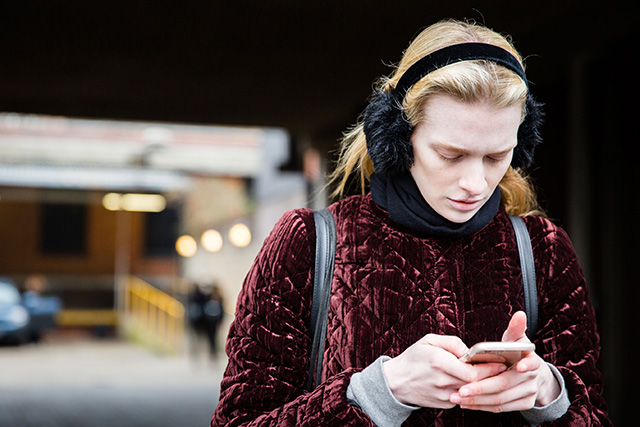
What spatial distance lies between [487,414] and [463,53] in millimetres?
648

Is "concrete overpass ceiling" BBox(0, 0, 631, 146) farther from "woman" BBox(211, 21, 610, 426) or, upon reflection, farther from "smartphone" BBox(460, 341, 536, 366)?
"smartphone" BBox(460, 341, 536, 366)

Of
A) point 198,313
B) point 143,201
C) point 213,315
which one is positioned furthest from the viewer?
point 143,201

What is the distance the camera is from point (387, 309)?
1423mm

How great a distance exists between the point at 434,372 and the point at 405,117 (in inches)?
19.2

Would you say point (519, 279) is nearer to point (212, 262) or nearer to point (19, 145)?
point (19, 145)

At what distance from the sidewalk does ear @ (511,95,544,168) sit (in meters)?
7.02

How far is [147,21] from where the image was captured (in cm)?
565

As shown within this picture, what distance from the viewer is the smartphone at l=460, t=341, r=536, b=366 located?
1089mm

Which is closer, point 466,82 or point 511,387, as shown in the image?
point 511,387

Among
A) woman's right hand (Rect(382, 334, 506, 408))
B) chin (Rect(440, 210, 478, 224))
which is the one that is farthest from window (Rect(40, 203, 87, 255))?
woman's right hand (Rect(382, 334, 506, 408))

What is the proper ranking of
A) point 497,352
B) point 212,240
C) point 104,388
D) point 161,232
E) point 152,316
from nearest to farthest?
point 497,352
point 104,388
point 212,240
point 152,316
point 161,232

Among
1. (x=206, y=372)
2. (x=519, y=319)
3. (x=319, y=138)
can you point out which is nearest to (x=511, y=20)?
(x=319, y=138)

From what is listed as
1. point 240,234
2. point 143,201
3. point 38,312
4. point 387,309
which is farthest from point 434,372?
point 143,201

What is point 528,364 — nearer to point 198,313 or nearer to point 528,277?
point 528,277
